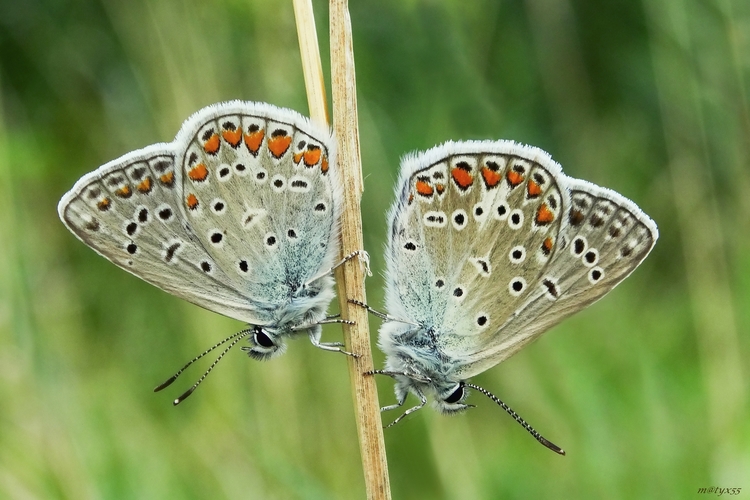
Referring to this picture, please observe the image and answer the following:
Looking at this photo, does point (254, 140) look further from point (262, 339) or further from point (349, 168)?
point (262, 339)

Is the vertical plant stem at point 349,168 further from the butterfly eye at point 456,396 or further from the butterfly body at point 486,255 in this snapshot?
the butterfly eye at point 456,396

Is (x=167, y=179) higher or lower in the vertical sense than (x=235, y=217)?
higher

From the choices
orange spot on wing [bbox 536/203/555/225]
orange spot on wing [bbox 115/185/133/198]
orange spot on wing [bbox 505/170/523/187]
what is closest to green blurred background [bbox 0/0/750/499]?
orange spot on wing [bbox 505/170/523/187]

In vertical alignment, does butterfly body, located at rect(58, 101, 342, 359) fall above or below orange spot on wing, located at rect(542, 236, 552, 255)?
above

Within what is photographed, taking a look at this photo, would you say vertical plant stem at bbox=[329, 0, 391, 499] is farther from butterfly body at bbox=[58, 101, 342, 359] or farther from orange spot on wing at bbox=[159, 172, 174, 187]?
orange spot on wing at bbox=[159, 172, 174, 187]

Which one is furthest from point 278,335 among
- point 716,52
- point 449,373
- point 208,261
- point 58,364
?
point 716,52

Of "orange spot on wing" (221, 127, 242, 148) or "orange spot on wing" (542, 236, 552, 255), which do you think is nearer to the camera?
"orange spot on wing" (542, 236, 552, 255)

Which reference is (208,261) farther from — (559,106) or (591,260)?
(559,106)

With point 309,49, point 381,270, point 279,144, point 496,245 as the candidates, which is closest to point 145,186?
point 279,144
